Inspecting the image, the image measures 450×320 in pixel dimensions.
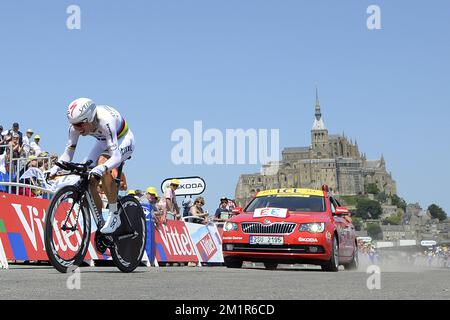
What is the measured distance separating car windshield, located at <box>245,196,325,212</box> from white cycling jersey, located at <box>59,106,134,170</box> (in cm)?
558

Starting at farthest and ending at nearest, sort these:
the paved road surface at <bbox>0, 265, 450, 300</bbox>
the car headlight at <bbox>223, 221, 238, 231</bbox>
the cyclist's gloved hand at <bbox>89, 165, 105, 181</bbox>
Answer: the car headlight at <bbox>223, 221, 238, 231</bbox> < the cyclist's gloved hand at <bbox>89, 165, 105, 181</bbox> < the paved road surface at <bbox>0, 265, 450, 300</bbox>

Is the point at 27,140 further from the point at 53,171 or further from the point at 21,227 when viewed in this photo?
the point at 53,171

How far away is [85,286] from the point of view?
273 inches

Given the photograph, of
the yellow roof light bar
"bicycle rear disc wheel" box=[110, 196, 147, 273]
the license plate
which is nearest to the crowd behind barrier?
"bicycle rear disc wheel" box=[110, 196, 147, 273]

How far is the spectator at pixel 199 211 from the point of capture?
19672 mm

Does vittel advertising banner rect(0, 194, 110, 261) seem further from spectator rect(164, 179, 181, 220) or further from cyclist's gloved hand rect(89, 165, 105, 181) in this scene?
spectator rect(164, 179, 181, 220)

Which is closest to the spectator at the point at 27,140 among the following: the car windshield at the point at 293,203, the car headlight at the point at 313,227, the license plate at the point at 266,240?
the car windshield at the point at 293,203

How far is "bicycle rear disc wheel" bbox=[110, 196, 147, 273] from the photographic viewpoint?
909cm

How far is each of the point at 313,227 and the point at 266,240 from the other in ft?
2.72

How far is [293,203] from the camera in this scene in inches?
558

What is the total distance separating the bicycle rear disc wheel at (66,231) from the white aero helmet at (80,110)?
0.79 meters
